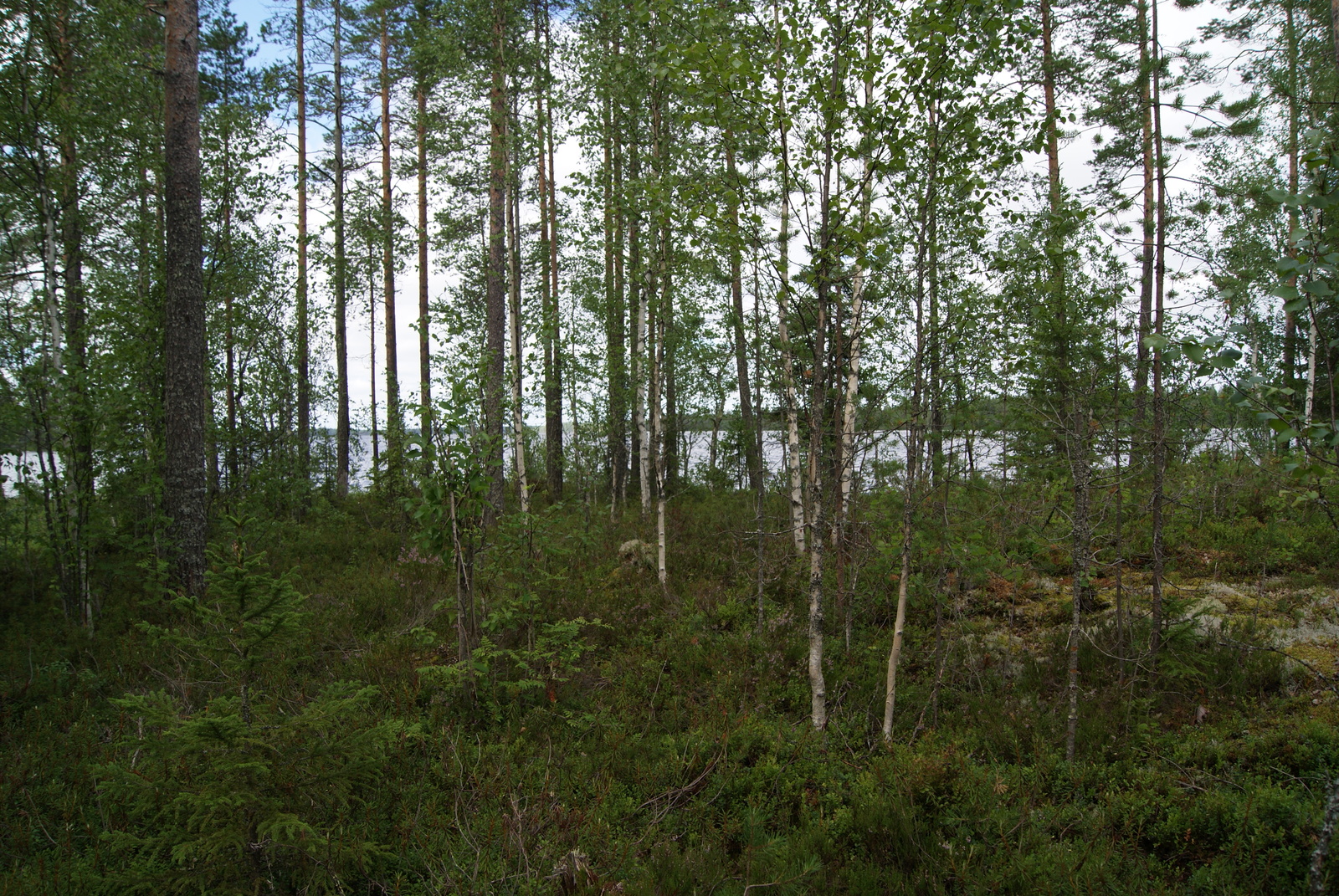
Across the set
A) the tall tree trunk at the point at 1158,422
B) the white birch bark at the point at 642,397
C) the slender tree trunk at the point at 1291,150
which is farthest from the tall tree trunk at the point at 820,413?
the slender tree trunk at the point at 1291,150

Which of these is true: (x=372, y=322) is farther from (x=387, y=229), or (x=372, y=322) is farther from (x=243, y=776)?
(x=243, y=776)

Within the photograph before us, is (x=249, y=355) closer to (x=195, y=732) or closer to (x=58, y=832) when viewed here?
(x=58, y=832)

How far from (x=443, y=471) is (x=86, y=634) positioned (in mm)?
5229

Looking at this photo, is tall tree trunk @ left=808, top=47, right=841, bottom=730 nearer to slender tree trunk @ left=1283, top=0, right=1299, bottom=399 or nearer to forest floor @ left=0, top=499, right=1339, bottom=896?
forest floor @ left=0, top=499, right=1339, bottom=896

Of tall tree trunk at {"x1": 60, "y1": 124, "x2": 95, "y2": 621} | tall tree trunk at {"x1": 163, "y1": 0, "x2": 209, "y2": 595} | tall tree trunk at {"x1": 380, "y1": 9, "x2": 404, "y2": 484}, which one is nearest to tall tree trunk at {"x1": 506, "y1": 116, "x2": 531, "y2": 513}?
tall tree trunk at {"x1": 380, "y1": 9, "x2": 404, "y2": 484}

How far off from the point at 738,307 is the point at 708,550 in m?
4.49

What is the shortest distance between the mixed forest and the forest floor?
4 cm

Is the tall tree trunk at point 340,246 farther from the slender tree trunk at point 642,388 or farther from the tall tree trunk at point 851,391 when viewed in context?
the tall tree trunk at point 851,391

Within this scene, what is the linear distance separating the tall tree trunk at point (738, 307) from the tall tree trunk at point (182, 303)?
650cm

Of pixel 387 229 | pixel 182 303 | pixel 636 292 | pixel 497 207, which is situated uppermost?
pixel 387 229

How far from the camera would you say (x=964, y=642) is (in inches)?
Answer: 255

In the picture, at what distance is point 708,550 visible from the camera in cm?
1049

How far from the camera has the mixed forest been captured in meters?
3.61

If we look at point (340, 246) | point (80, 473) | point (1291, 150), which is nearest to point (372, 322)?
point (340, 246)
